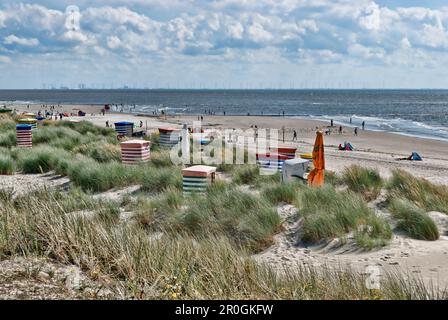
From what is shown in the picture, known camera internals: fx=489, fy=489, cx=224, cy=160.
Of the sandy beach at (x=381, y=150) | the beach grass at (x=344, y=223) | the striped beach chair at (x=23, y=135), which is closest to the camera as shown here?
the beach grass at (x=344, y=223)

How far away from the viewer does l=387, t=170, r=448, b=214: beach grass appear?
8.51 metres

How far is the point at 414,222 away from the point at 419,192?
80.5 inches

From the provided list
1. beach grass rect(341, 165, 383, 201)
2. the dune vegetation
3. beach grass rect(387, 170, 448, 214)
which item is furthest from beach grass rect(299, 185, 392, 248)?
beach grass rect(341, 165, 383, 201)

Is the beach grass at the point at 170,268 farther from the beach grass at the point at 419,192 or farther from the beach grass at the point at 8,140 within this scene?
the beach grass at the point at 8,140

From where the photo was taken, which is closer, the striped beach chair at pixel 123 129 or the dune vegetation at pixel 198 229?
the dune vegetation at pixel 198 229

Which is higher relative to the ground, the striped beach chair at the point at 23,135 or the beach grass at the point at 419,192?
the striped beach chair at the point at 23,135

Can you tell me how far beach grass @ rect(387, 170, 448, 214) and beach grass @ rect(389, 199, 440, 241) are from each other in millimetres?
763

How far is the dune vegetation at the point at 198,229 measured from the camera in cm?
433

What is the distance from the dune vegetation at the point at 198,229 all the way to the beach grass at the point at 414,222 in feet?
0.06

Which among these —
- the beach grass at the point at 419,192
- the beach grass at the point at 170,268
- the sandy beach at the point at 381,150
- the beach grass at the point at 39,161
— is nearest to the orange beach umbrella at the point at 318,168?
the beach grass at the point at 419,192

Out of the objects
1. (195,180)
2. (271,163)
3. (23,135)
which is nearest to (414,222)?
(195,180)

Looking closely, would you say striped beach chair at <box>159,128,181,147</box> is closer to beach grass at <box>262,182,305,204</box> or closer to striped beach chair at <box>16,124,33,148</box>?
striped beach chair at <box>16,124,33,148</box>
